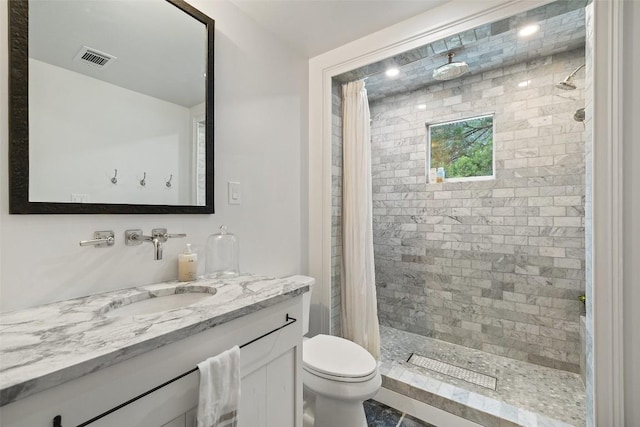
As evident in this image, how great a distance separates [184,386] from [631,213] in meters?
1.75

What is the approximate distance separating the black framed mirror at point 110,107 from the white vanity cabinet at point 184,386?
66cm

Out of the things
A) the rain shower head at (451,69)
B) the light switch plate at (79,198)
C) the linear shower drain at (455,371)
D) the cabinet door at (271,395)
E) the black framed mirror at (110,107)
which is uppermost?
the rain shower head at (451,69)

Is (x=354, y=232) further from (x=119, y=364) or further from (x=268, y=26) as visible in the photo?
(x=119, y=364)

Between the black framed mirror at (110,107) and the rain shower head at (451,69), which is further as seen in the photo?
the rain shower head at (451,69)

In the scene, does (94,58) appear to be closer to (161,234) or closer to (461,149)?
(161,234)

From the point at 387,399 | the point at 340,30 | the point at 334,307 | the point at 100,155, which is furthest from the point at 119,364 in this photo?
the point at 340,30

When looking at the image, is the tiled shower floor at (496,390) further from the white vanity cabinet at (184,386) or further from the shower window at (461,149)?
the shower window at (461,149)

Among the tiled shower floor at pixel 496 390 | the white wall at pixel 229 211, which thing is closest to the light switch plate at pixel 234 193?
the white wall at pixel 229 211

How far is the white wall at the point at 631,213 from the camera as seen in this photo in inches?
44.7

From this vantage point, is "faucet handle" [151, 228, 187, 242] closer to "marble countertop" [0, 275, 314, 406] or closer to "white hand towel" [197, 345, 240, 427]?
"marble countertop" [0, 275, 314, 406]

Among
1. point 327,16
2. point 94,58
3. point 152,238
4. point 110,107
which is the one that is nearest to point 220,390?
point 152,238

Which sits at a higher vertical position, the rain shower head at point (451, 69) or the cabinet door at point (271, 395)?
the rain shower head at point (451, 69)

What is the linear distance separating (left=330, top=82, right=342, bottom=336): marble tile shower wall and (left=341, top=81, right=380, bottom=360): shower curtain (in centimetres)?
5

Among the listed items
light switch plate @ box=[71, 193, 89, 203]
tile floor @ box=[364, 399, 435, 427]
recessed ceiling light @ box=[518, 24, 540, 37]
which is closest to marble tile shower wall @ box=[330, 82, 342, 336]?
tile floor @ box=[364, 399, 435, 427]
